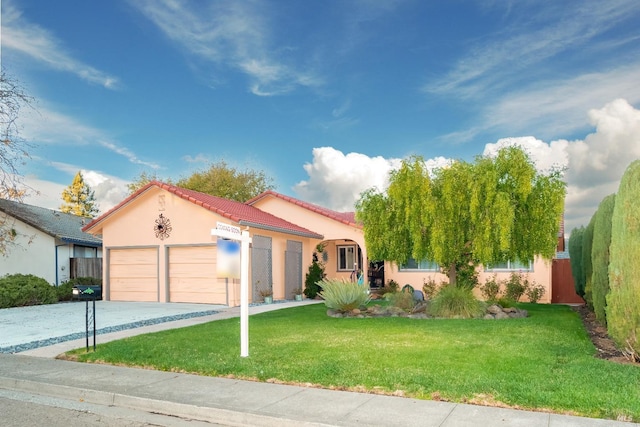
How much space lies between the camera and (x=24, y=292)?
64.6 ft

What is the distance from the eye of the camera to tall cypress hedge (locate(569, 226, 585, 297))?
1862 centimetres

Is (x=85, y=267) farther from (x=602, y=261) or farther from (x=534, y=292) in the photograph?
(x=602, y=261)

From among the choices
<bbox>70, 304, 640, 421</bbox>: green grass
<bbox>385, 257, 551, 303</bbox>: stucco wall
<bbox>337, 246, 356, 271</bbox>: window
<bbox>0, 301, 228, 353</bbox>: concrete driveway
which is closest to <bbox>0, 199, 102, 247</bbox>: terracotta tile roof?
<bbox>0, 301, 228, 353</bbox>: concrete driveway

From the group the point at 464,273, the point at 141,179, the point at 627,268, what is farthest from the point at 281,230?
the point at 141,179

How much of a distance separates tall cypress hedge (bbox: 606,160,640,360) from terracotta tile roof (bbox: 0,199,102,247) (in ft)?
74.9

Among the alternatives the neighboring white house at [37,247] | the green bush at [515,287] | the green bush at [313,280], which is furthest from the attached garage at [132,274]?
the green bush at [515,287]

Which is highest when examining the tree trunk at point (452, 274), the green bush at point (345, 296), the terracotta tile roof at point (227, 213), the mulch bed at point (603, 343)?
the terracotta tile roof at point (227, 213)

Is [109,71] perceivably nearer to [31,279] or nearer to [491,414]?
[31,279]

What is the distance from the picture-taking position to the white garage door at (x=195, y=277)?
19.3m

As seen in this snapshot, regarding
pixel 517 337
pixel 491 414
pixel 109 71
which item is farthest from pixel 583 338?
pixel 109 71

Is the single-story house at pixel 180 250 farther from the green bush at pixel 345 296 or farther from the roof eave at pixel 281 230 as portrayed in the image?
the green bush at pixel 345 296

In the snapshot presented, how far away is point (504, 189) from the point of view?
1453 centimetres

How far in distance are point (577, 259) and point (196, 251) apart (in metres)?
14.4

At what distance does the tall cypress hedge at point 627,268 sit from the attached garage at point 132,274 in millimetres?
16562
